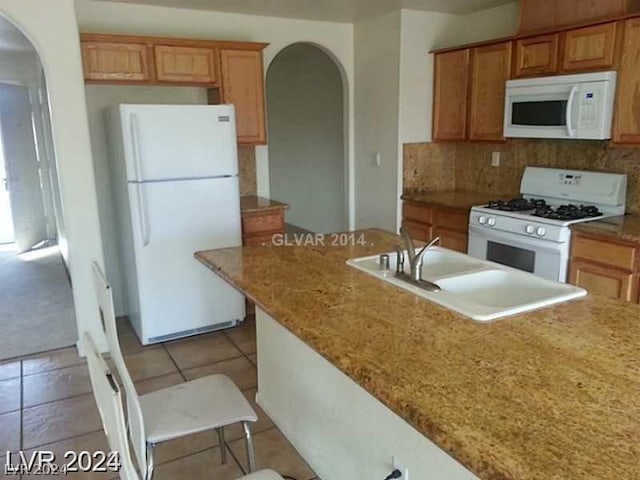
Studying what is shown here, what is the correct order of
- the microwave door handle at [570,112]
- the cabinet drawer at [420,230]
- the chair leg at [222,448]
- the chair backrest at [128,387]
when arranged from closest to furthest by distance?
the chair backrest at [128,387]
the chair leg at [222,448]
the microwave door handle at [570,112]
the cabinet drawer at [420,230]

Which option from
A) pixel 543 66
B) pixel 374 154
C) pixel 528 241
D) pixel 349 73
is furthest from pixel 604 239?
pixel 349 73

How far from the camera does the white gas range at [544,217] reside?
10.5 feet

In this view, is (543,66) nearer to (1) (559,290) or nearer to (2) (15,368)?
(1) (559,290)

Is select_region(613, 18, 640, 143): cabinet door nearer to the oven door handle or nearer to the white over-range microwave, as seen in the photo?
the white over-range microwave

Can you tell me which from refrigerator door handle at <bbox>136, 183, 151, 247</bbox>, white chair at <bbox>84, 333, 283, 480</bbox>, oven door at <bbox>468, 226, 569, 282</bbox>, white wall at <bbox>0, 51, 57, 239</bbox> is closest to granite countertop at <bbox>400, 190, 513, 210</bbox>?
oven door at <bbox>468, 226, 569, 282</bbox>

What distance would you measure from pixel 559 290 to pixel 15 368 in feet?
10.6

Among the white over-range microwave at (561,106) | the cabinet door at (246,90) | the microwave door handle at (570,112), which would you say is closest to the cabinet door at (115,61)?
the cabinet door at (246,90)

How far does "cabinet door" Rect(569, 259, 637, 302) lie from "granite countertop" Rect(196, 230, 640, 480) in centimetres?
138

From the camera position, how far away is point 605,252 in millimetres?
2984

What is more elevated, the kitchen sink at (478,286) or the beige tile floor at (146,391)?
the kitchen sink at (478,286)

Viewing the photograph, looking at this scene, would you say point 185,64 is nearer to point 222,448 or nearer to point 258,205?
point 258,205

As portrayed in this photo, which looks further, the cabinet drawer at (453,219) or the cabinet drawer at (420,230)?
the cabinet drawer at (420,230)

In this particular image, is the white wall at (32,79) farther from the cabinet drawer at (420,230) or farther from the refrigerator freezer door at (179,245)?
the cabinet drawer at (420,230)

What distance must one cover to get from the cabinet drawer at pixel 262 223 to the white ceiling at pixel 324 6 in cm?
153
